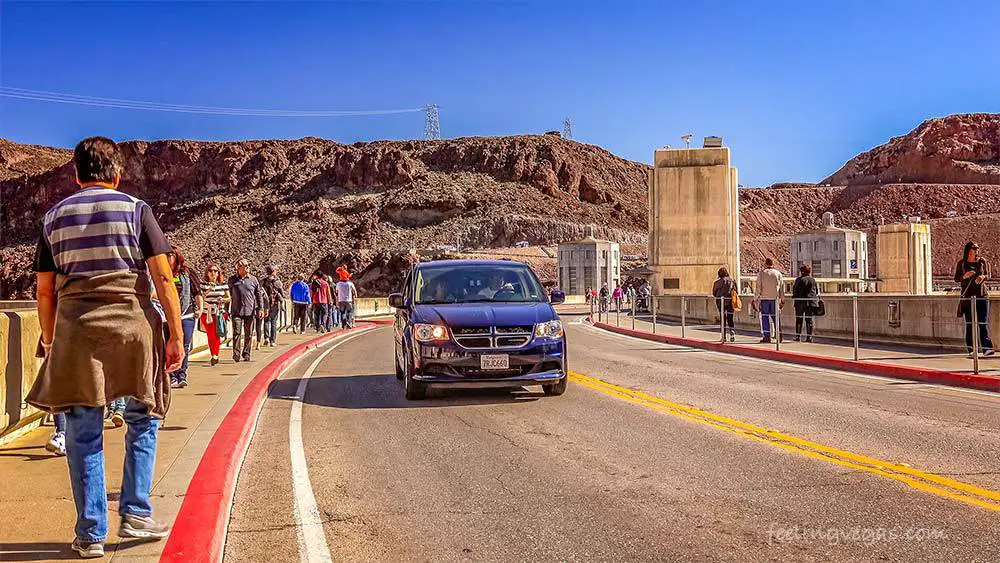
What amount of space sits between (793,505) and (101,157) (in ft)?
14.5

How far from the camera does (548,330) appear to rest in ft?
35.8

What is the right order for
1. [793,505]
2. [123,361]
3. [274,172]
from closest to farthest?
[123,361]
[793,505]
[274,172]

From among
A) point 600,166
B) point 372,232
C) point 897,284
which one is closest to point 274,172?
point 372,232

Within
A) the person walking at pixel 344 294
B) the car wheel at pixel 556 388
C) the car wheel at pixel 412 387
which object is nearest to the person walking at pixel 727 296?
the car wheel at pixel 556 388

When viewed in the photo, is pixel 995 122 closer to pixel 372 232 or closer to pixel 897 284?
pixel 372 232

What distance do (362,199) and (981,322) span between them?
156566 millimetres

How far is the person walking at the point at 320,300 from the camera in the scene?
94.5 ft

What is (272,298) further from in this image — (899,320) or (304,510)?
(304,510)

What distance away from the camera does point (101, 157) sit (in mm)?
4676

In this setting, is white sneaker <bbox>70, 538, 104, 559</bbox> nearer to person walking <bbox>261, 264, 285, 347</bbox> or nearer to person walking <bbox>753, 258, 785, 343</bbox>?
person walking <bbox>753, 258, 785, 343</bbox>

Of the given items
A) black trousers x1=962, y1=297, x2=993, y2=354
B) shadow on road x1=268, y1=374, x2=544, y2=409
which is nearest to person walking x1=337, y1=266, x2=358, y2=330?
shadow on road x1=268, y1=374, x2=544, y2=409

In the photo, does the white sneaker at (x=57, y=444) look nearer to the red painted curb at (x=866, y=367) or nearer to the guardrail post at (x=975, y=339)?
the red painted curb at (x=866, y=367)

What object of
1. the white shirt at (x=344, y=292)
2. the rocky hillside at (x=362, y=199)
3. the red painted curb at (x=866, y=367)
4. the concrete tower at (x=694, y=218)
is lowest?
the red painted curb at (x=866, y=367)

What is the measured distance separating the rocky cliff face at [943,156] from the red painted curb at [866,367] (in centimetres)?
18266
